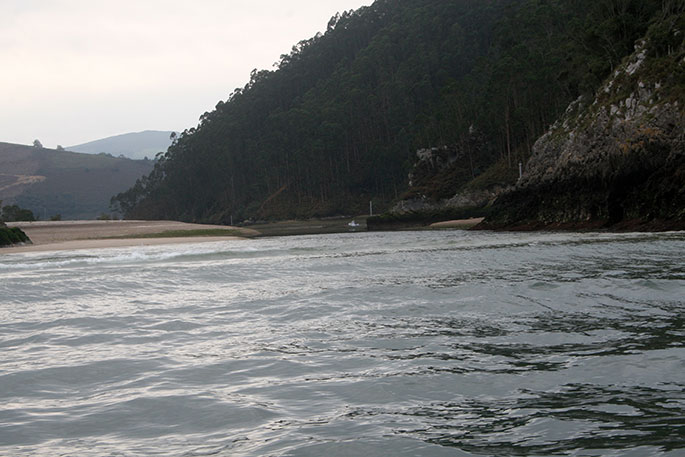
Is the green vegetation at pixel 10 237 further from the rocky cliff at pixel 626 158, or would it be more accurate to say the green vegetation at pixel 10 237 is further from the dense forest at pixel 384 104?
the dense forest at pixel 384 104

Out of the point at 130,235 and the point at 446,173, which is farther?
the point at 446,173

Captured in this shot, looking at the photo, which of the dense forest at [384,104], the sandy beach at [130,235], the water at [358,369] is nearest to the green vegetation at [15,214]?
the sandy beach at [130,235]

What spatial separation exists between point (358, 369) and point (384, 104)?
129208 millimetres

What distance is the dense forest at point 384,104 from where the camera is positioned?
71500 mm

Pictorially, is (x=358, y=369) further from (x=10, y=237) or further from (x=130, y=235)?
(x=130, y=235)

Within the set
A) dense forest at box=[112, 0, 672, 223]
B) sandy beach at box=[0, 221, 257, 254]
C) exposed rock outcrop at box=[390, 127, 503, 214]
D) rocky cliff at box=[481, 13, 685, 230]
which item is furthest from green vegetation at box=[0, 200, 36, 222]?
rocky cliff at box=[481, 13, 685, 230]

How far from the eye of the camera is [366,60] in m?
136

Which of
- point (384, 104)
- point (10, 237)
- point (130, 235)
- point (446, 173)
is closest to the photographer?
point (10, 237)

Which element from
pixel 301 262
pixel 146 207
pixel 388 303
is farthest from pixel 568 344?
pixel 146 207

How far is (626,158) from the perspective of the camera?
94.3 feet

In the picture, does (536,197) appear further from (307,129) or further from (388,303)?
(307,129)

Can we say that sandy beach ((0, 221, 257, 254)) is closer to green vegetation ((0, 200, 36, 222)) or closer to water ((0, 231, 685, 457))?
water ((0, 231, 685, 457))

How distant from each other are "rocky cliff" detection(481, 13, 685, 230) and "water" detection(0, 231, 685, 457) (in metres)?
16.4

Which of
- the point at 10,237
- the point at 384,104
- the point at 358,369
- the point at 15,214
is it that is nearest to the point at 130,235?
the point at 10,237
